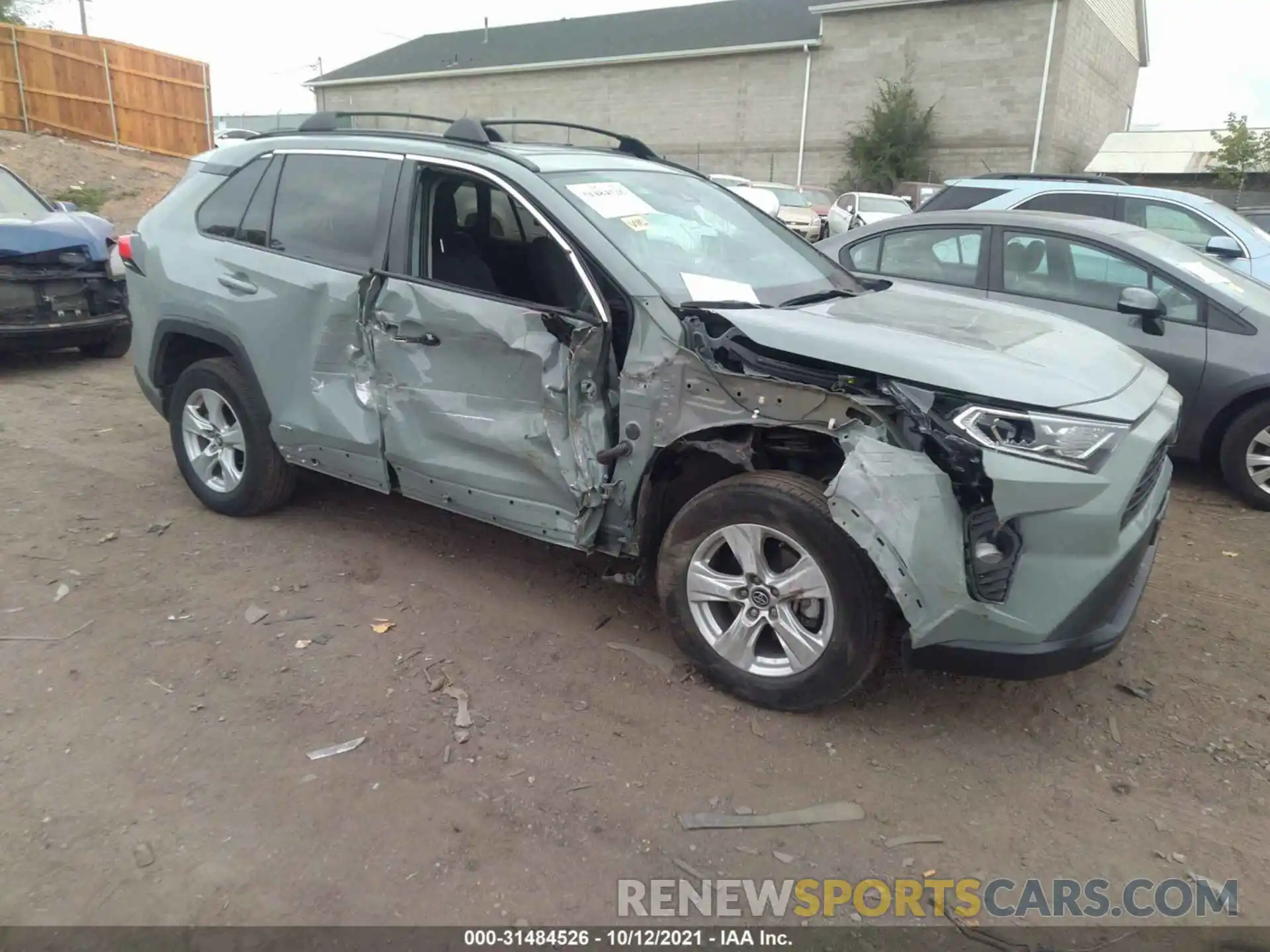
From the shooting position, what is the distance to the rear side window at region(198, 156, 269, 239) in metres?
4.61

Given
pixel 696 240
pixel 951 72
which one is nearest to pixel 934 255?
pixel 696 240

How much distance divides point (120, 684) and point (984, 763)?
313 centimetres

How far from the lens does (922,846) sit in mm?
2711

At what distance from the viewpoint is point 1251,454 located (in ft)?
17.3

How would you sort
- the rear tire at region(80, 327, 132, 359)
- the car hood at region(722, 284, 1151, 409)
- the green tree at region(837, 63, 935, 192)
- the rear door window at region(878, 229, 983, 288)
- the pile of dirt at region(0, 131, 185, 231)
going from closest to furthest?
the car hood at region(722, 284, 1151, 409) → the rear door window at region(878, 229, 983, 288) → the rear tire at region(80, 327, 132, 359) → the pile of dirt at region(0, 131, 185, 231) → the green tree at region(837, 63, 935, 192)

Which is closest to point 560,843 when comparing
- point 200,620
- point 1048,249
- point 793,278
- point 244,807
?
point 244,807

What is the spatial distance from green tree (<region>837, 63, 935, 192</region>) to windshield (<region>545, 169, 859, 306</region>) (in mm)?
28177

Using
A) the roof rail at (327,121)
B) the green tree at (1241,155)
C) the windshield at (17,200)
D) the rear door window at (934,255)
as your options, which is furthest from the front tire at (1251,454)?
the green tree at (1241,155)

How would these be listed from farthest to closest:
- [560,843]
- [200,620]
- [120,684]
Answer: [200,620], [120,684], [560,843]

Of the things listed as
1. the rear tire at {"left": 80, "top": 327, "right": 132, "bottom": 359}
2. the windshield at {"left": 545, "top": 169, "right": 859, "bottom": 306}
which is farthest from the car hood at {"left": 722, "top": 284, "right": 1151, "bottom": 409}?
the rear tire at {"left": 80, "top": 327, "right": 132, "bottom": 359}

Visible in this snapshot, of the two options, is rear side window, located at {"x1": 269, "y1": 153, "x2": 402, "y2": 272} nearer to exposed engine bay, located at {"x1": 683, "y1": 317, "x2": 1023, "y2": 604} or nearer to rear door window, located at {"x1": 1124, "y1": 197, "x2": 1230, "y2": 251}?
exposed engine bay, located at {"x1": 683, "y1": 317, "x2": 1023, "y2": 604}

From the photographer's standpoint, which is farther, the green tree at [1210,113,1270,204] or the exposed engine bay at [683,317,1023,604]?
the green tree at [1210,113,1270,204]

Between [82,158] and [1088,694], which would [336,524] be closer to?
[1088,694]

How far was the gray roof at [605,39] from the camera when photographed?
34.1 m
